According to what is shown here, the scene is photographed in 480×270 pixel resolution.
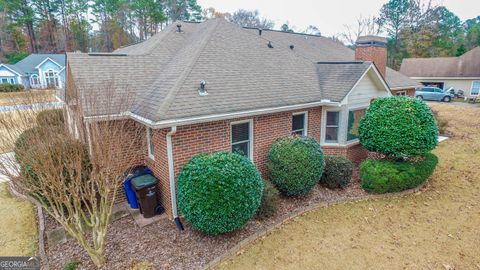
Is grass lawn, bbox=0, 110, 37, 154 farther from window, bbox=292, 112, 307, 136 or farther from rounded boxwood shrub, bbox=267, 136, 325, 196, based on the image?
window, bbox=292, 112, 307, 136

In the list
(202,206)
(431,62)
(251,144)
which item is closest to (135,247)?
(202,206)

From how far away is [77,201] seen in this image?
17.5ft

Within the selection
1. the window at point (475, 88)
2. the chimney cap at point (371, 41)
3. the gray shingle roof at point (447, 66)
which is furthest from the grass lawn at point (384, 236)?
the gray shingle roof at point (447, 66)

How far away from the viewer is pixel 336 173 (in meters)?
9.31

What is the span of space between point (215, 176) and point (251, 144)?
294cm

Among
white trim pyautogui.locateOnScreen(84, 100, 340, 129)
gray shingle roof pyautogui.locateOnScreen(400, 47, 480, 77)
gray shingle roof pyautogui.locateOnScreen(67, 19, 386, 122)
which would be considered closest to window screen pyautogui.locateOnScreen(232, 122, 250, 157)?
white trim pyautogui.locateOnScreen(84, 100, 340, 129)

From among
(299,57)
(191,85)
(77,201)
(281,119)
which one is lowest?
(77,201)

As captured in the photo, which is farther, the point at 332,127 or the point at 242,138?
the point at 332,127

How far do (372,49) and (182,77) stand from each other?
30.9 feet

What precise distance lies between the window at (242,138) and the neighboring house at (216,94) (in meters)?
0.03

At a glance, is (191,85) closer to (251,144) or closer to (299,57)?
(251,144)

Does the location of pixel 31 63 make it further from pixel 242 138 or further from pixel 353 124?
pixel 353 124

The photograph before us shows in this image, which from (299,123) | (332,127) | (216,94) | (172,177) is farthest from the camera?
(332,127)

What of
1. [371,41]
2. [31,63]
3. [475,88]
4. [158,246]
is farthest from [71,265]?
[31,63]
